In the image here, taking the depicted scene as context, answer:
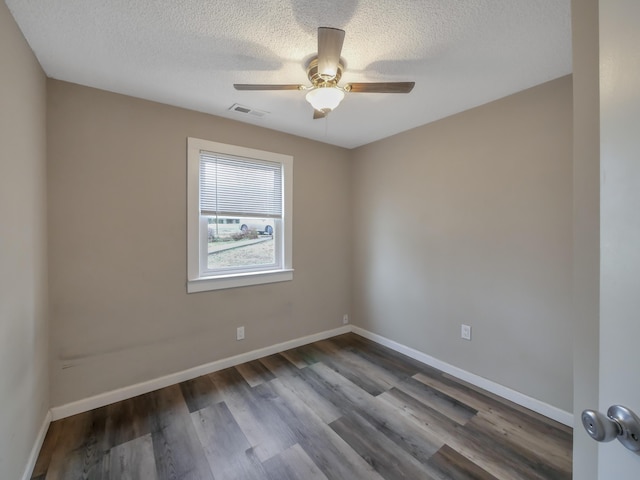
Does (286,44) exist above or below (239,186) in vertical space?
above

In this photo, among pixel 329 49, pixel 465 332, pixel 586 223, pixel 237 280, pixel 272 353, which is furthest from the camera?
pixel 272 353

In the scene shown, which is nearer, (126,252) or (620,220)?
(620,220)

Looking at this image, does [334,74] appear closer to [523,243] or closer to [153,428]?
[523,243]

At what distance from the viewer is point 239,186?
277 cm

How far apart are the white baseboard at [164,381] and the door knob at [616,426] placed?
270 cm

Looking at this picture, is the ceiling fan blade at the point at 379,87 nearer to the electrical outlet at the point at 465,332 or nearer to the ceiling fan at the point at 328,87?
the ceiling fan at the point at 328,87

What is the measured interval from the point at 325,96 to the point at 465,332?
7.57 ft

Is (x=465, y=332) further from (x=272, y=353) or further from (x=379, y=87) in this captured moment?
(x=379, y=87)

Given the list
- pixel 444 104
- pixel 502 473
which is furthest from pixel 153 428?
pixel 444 104

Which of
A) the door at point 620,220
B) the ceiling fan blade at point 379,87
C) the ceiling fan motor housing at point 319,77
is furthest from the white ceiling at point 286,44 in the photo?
the door at point 620,220

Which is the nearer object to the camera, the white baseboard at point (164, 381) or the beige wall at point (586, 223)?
the beige wall at point (586, 223)

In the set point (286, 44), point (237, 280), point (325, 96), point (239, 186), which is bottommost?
point (237, 280)

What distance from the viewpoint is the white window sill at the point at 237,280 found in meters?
2.50

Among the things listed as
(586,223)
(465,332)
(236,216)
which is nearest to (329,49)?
(586,223)
